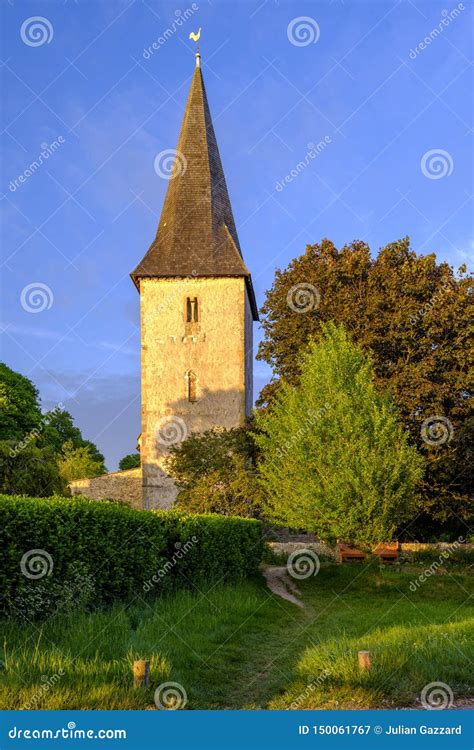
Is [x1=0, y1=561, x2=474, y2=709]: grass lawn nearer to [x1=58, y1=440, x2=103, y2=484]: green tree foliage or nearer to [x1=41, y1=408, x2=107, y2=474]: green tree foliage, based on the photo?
[x1=58, y1=440, x2=103, y2=484]: green tree foliage

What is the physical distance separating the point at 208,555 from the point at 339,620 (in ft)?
12.6

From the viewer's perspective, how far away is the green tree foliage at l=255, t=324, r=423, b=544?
1822 cm

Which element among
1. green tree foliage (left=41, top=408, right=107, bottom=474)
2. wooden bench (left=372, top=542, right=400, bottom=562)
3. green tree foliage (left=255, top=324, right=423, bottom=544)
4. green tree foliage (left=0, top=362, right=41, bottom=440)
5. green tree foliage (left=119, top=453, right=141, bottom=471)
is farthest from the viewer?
Answer: green tree foliage (left=119, top=453, right=141, bottom=471)

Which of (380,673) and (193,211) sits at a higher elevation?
(193,211)

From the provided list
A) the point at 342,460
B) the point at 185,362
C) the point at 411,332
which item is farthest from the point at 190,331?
the point at 342,460

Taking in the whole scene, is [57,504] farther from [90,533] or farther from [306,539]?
[306,539]

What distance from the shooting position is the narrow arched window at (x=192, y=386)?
112 feet

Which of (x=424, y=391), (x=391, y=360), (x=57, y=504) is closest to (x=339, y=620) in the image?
(x=57, y=504)

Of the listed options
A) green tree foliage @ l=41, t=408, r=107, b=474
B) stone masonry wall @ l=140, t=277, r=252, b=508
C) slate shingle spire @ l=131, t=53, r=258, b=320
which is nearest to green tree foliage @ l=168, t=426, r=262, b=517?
stone masonry wall @ l=140, t=277, r=252, b=508

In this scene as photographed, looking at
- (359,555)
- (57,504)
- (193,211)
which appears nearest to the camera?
(57,504)

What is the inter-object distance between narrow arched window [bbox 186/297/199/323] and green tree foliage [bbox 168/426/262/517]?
7.86 m

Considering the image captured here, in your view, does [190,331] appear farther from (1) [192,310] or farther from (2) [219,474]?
(2) [219,474]

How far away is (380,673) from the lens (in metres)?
6.79

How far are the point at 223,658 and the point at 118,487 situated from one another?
26.5 meters
